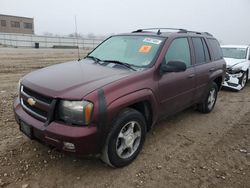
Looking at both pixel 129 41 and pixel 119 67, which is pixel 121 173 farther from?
pixel 129 41

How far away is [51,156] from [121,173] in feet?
3.47

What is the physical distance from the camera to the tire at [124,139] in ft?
9.65

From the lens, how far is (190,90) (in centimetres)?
444

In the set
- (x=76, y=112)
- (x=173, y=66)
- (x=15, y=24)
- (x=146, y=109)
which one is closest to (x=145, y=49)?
(x=173, y=66)

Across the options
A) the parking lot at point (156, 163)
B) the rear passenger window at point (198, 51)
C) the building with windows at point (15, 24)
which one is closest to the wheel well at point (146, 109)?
the parking lot at point (156, 163)

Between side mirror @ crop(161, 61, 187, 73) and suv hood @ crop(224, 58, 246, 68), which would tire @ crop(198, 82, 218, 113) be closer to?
side mirror @ crop(161, 61, 187, 73)

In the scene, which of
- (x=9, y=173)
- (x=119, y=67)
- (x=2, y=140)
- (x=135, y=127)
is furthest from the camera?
(x=2, y=140)

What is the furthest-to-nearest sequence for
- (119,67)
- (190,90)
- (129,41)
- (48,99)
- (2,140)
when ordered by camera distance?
(190,90) → (129,41) → (2,140) → (119,67) → (48,99)

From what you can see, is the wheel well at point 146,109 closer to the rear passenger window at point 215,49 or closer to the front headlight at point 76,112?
the front headlight at point 76,112

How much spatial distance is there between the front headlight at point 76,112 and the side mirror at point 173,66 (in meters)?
1.45

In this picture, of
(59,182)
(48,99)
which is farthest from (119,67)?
(59,182)

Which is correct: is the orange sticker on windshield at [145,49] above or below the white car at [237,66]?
above

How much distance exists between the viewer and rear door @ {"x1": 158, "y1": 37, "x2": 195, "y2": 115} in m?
3.72

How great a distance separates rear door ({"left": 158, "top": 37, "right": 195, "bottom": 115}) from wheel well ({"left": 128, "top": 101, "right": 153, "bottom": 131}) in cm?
26
